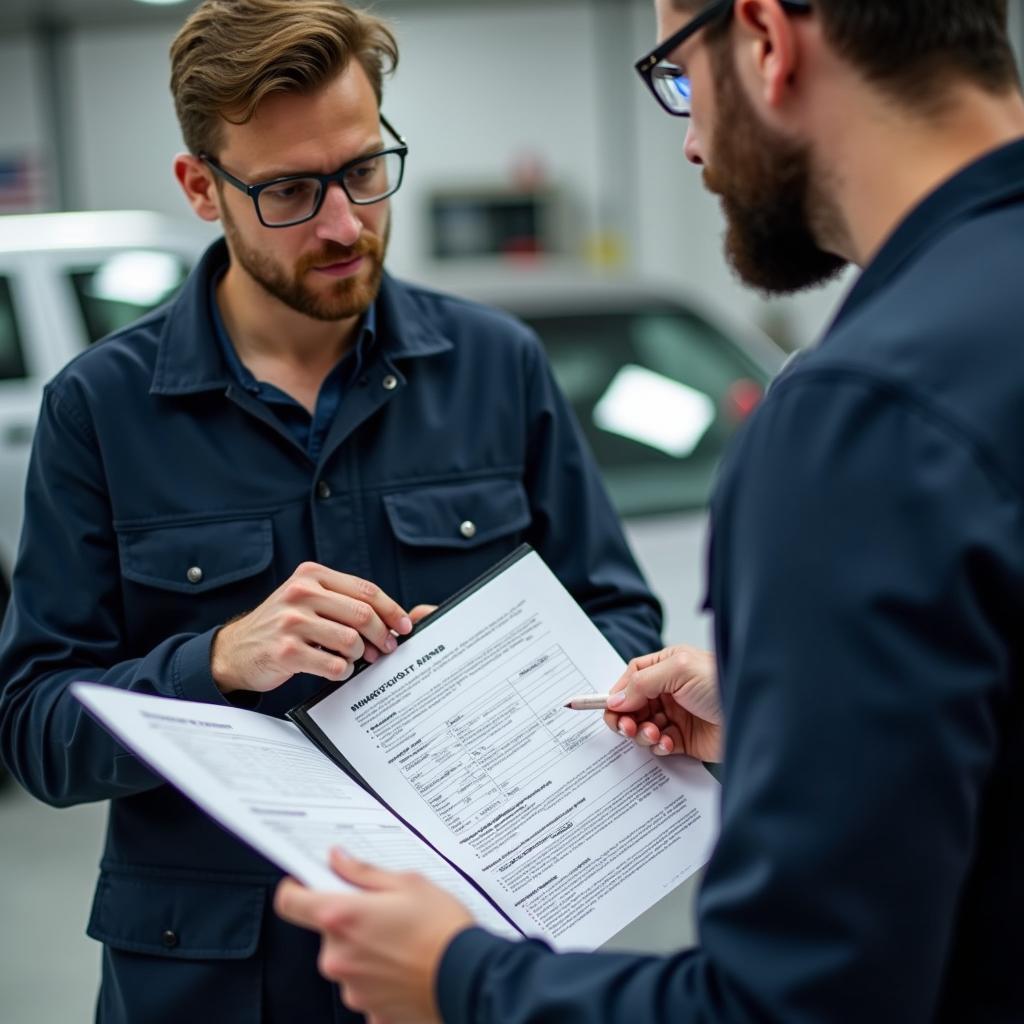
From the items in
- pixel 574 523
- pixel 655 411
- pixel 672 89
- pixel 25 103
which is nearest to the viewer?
pixel 672 89

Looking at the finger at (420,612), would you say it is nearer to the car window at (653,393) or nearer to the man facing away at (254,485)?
the man facing away at (254,485)

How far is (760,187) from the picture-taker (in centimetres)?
88

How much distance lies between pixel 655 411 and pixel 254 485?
2.23 m

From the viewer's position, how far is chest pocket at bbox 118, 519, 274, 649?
1.36m

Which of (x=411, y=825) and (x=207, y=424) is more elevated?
(x=207, y=424)

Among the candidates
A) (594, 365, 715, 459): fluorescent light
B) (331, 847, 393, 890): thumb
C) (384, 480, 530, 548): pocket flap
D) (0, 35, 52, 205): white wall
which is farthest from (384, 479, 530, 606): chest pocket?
(0, 35, 52, 205): white wall

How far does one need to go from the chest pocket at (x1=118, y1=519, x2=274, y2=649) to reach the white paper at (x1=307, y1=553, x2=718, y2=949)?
22 cm

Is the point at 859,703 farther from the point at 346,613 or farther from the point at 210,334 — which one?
the point at 210,334

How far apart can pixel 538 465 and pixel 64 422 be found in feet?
1.72

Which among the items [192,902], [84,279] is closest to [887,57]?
[192,902]

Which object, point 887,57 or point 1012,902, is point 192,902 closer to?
point 1012,902

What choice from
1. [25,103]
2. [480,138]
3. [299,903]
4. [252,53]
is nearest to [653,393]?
[252,53]

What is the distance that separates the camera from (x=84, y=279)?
165 inches

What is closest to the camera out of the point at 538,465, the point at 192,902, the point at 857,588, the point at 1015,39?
the point at 857,588
